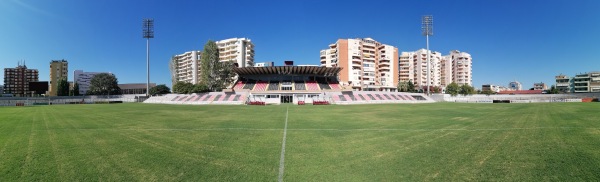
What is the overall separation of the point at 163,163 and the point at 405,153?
23.7 feet

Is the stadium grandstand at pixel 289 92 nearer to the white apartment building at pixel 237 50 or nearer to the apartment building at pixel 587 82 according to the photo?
the white apartment building at pixel 237 50

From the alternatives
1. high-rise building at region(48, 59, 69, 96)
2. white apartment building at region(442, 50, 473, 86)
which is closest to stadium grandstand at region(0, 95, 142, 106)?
high-rise building at region(48, 59, 69, 96)

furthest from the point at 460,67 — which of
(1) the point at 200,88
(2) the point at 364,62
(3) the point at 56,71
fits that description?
(3) the point at 56,71

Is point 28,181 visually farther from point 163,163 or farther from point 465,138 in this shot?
point 465,138

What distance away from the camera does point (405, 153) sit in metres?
8.62

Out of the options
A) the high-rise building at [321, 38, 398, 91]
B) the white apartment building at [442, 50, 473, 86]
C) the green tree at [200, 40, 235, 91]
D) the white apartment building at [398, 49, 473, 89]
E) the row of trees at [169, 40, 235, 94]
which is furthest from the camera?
the white apartment building at [442, 50, 473, 86]

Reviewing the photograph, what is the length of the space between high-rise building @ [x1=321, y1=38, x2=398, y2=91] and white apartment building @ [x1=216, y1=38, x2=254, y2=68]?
3272 cm

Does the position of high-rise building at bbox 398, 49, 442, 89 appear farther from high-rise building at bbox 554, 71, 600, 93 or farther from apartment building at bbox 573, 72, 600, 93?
apartment building at bbox 573, 72, 600, 93

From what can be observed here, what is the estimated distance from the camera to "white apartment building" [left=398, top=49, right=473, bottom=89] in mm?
129250

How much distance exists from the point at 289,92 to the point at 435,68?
100780 mm

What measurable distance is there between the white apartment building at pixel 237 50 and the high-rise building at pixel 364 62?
107ft

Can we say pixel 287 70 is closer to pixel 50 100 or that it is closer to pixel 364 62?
pixel 364 62

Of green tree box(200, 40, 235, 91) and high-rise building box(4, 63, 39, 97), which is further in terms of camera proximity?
high-rise building box(4, 63, 39, 97)

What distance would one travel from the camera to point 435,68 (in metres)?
136
